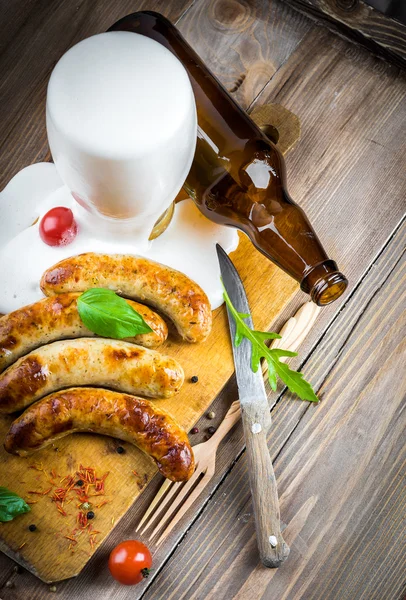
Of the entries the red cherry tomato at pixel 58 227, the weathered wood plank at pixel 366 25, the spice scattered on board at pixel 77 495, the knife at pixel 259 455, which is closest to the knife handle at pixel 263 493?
the knife at pixel 259 455

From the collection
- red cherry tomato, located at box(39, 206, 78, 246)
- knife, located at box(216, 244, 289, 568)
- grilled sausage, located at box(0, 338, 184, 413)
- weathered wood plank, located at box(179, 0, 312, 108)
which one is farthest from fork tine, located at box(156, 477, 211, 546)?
weathered wood plank, located at box(179, 0, 312, 108)

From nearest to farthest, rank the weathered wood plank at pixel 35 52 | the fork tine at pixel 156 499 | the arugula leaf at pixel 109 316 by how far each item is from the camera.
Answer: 1. the arugula leaf at pixel 109 316
2. the fork tine at pixel 156 499
3. the weathered wood plank at pixel 35 52

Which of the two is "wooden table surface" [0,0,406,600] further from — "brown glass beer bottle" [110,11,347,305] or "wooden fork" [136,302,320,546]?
"brown glass beer bottle" [110,11,347,305]

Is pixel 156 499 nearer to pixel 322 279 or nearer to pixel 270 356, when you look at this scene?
pixel 270 356

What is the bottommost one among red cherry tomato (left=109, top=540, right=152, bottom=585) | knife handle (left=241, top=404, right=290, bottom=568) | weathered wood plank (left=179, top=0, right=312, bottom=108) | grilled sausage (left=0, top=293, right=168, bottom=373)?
red cherry tomato (left=109, top=540, right=152, bottom=585)

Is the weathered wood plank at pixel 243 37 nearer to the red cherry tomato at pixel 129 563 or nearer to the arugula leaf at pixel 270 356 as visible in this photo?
the arugula leaf at pixel 270 356
